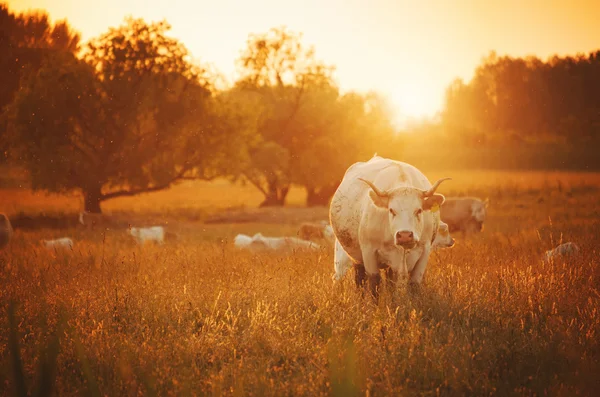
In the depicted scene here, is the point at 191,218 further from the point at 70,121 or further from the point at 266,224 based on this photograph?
the point at 70,121

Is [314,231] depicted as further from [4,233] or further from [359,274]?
[359,274]

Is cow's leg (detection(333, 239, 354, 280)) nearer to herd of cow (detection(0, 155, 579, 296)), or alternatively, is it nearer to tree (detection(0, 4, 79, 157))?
herd of cow (detection(0, 155, 579, 296))

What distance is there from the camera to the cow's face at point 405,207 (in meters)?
6.47

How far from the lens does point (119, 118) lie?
25.9m

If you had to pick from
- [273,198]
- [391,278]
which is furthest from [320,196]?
[391,278]

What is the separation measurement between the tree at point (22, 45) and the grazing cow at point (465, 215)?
62.1 feet

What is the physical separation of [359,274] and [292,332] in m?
2.89

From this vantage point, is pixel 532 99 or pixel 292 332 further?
pixel 532 99

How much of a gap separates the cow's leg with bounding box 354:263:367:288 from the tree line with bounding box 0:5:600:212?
19.6m

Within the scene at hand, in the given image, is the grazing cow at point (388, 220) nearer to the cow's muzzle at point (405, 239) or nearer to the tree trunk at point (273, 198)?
the cow's muzzle at point (405, 239)

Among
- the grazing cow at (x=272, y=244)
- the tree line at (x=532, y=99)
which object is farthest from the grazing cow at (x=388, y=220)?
the tree line at (x=532, y=99)

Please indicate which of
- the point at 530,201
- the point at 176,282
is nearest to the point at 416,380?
the point at 176,282

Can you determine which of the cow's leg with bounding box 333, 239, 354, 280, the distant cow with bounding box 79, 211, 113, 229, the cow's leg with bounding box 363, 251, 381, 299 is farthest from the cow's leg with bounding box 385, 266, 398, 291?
the distant cow with bounding box 79, 211, 113, 229

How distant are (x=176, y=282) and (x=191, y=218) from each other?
19478 mm
